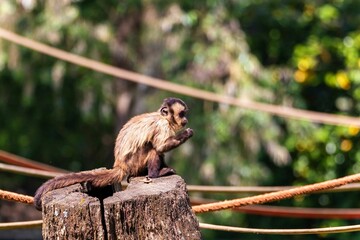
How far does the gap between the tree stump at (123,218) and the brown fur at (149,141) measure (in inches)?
27.3

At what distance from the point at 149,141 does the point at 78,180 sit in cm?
93

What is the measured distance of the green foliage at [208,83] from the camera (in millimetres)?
10391

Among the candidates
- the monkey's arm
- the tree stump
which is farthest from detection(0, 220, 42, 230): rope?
the tree stump

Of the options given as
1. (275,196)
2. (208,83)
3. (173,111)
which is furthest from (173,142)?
(208,83)

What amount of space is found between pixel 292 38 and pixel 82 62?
15.6 ft

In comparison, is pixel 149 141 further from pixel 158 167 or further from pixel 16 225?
pixel 16 225

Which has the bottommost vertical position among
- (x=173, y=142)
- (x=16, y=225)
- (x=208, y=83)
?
(x=16, y=225)

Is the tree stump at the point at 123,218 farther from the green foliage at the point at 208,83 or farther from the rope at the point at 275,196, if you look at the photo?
the green foliage at the point at 208,83

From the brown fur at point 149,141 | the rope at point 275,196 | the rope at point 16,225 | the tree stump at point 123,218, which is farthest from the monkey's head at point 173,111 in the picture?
the tree stump at point 123,218

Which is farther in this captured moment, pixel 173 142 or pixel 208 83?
pixel 208 83

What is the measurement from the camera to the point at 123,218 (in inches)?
124

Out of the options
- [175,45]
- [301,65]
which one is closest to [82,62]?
[175,45]

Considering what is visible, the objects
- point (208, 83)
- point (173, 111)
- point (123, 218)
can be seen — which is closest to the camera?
point (123, 218)

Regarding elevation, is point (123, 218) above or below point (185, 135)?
below
